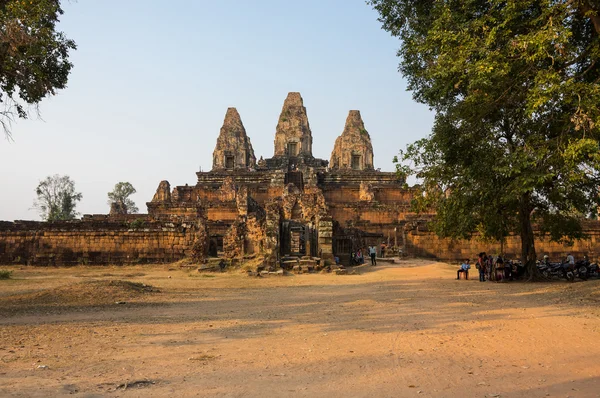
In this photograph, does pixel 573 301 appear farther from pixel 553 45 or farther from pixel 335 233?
pixel 335 233

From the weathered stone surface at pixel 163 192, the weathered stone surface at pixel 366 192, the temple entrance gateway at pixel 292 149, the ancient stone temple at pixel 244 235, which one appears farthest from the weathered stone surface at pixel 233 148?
the weathered stone surface at pixel 366 192

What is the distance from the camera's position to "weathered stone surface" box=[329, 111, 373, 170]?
5156cm

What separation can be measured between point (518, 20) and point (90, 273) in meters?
16.7

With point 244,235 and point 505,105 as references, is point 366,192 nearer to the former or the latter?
point 244,235

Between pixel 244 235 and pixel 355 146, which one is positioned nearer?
pixel 244 235

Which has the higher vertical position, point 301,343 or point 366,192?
point 366,192

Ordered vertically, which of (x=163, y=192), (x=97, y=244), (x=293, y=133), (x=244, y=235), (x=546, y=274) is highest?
(x=293, y=133)

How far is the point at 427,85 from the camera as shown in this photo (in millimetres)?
13258

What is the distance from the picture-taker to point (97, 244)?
2312 centimetres

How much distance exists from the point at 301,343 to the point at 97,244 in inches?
741

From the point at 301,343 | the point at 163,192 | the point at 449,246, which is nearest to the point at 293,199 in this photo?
the point at 449,246

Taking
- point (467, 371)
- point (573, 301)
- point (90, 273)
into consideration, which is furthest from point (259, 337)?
point (90, 273)

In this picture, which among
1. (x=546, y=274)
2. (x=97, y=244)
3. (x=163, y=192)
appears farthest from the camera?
(x=163, y=192)

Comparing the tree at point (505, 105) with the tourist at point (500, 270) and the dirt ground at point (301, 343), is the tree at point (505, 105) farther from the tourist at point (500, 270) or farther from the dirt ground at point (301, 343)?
the dirt ground at point (301, 343)
